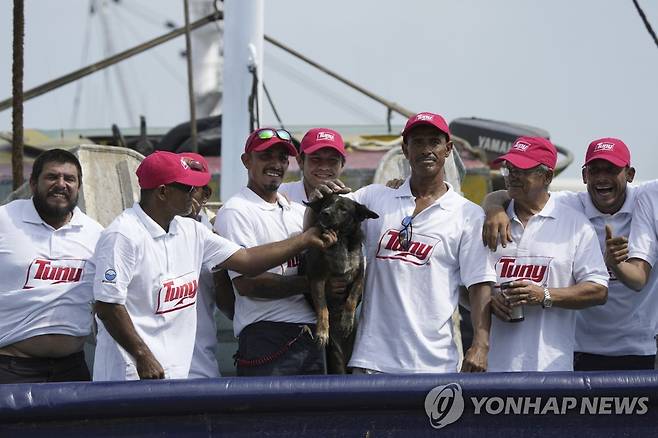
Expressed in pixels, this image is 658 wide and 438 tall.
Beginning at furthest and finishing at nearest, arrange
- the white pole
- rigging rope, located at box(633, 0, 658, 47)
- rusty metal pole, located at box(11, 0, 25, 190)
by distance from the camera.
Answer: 1. the white pole
2. rigging rope, located at box(633, 0, 658, 47)
3. rusty metal pole, located at box(11, 0, 25, 190)

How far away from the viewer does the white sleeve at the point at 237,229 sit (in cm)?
496

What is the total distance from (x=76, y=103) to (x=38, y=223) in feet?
49.9

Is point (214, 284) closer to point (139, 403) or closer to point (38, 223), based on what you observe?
point (38, 223)

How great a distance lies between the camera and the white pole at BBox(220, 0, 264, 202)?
751 centimetres

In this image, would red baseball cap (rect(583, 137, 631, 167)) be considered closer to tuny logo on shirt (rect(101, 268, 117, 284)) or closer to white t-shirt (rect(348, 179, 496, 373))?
white t-shirt (rect(348, 179, 496, 373))

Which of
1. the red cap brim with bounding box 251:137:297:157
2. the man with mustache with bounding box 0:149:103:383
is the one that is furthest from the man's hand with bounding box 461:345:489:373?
the man with mustache with bounding box 0:149:103:383

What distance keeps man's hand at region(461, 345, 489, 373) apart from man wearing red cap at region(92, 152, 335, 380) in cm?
81

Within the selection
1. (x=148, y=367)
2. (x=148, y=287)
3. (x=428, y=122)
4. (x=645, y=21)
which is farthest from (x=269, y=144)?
(x=645, y=21)

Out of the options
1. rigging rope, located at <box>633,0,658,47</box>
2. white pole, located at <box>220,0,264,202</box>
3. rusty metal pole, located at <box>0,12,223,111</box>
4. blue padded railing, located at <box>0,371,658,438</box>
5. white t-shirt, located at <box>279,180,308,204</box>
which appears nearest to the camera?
blue padded railing, located at <box>0,371,658,438</box>

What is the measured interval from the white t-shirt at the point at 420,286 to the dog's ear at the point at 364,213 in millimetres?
78

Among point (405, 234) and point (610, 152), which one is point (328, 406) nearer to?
point (405, 234)

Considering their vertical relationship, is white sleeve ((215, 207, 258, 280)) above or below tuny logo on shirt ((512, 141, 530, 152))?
below

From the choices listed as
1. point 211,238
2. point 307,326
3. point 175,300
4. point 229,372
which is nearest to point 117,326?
point 175,300

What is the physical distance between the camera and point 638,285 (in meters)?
4.86
